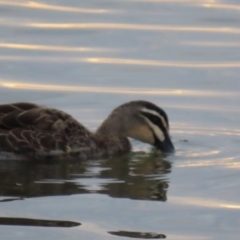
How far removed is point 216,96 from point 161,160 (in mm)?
2801

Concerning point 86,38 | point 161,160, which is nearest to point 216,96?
point 161,160

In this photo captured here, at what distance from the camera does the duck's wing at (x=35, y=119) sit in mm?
13195

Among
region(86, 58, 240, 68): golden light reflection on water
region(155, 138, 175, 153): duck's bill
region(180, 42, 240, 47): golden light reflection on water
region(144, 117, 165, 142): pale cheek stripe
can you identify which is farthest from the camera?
region(180, 42, 240, 47): golden light reflection on water

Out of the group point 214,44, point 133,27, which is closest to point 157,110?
point 214,44

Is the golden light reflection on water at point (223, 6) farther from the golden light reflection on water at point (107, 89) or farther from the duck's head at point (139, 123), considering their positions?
the duck's head at point (139, 123)

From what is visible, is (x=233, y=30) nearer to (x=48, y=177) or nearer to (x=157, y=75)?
(x=157, y=75)

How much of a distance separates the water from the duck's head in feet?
0.67

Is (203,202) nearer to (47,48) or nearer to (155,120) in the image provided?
(155,120)

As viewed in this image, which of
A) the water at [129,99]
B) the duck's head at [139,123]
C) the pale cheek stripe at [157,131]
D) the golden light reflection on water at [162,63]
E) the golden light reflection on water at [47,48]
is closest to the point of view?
the water at [129,99]

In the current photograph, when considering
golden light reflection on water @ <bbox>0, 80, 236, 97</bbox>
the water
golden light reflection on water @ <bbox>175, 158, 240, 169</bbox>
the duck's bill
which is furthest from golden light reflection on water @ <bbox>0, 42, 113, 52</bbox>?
golden light reflection on water @ <bbox>175, 158, 240, 169</bbox>

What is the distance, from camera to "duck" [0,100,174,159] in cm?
1316

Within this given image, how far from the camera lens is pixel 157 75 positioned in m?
17.2

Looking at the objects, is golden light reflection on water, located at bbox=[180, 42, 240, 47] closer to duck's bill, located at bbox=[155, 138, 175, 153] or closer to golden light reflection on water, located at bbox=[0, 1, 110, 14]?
golden light reflection on water, located at bbox=[0, 1, 110, 14]

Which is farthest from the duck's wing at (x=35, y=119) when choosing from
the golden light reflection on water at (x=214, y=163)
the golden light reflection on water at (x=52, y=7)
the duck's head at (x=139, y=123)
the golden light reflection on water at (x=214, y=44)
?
the golden light reflection on water at (x=52, y=7)
